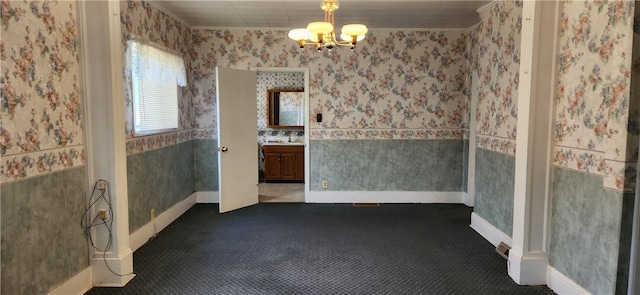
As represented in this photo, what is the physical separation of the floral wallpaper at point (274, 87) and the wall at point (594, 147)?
17.3ft

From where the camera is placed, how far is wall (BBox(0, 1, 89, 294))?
2.20m

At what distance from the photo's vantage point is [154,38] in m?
4.27

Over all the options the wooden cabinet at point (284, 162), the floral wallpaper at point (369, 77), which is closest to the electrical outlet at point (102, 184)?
the floral wallpaper at point (369, 77)

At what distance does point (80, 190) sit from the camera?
2.84m

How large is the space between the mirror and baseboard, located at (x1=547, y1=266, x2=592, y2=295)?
5295 mm

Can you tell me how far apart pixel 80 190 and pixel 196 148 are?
111 inches

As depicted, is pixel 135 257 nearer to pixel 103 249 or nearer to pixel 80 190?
pixel 103 249

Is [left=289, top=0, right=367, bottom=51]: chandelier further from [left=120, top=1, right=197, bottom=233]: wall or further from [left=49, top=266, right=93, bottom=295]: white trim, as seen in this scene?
[left=49, top=266, right=93, bottom=295]: white trim

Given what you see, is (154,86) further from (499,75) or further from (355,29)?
(499,75)

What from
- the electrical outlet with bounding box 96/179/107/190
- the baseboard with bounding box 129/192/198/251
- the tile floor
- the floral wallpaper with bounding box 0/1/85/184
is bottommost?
the tile floor

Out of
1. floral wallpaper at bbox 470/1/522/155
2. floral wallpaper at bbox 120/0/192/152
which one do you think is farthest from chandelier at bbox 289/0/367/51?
floral wallpaper at bbox 120/0/192/152

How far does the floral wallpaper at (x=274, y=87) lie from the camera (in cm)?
763

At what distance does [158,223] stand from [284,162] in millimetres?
3210

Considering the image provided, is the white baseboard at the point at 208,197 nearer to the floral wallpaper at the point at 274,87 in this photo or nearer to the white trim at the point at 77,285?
the floral wallpaper at the point at 274,87
